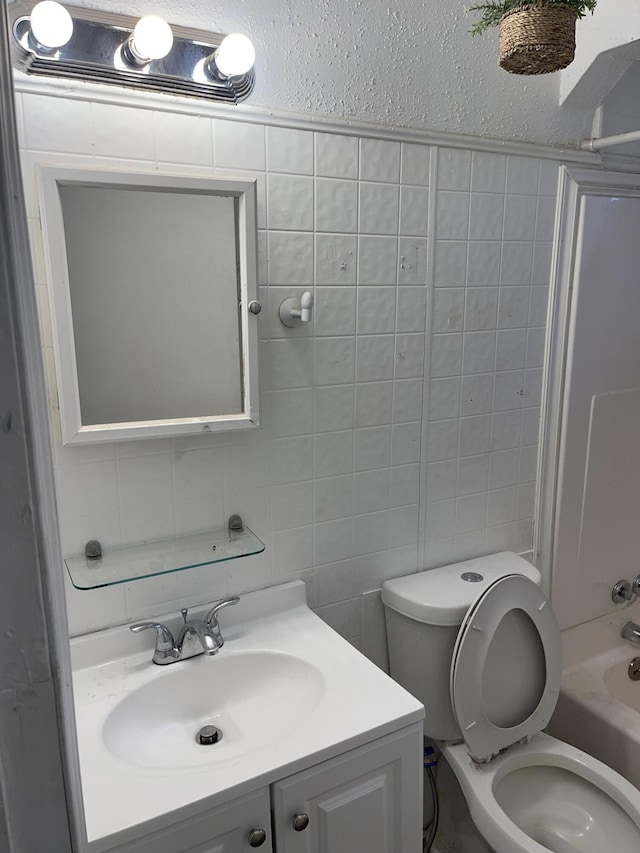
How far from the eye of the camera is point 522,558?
1.85 metres

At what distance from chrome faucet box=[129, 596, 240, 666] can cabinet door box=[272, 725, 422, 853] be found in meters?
0.35

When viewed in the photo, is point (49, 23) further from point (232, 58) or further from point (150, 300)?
point (150, 300)

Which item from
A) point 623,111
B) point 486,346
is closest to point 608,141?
point 623,111

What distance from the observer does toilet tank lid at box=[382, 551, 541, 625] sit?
1.54m

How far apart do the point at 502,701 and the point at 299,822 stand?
2.35ft

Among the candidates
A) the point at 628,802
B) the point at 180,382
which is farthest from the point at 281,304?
the point at 628,802

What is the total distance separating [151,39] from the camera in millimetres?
1085

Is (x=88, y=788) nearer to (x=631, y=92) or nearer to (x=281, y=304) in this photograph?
(x=281, y=304)

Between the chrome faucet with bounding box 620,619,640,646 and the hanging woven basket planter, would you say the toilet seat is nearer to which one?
the chrome faucet with bounding box 620,619,640,646

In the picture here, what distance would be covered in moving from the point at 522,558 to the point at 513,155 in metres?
1.12

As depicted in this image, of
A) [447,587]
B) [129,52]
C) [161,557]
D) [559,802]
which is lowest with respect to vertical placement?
[559,802]

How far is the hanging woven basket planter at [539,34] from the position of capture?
110 centimetres

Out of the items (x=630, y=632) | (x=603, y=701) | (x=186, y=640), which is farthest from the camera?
(x=630, y=632)

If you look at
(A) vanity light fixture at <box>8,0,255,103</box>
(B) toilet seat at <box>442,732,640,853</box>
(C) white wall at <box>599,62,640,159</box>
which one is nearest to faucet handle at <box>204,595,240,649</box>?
(B) toilet seat at <box>442,732,640,853</box>
